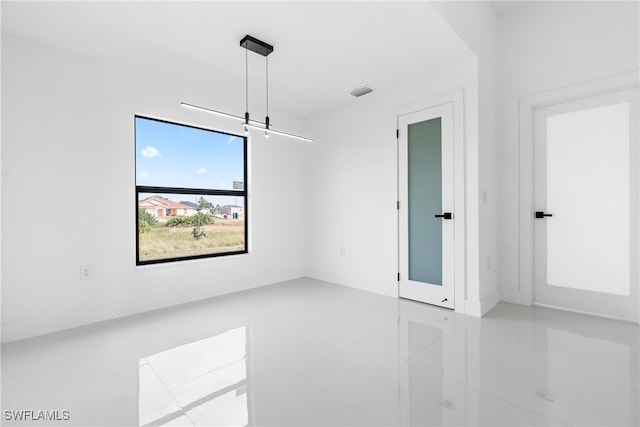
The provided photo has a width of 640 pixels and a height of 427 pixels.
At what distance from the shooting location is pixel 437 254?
3.40 meters

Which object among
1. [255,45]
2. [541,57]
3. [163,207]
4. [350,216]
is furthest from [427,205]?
[163,207]

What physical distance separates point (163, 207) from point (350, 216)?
8.13 feet

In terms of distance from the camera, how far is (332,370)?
6.77 feet

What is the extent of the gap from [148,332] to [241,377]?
1280 millimetres

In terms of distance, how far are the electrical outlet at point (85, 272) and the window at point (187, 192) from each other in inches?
18.6

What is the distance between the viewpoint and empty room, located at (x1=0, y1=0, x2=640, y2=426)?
1.88 m

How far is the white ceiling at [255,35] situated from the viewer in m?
2.33

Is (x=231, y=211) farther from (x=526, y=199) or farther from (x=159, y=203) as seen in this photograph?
(x=526, y=199)

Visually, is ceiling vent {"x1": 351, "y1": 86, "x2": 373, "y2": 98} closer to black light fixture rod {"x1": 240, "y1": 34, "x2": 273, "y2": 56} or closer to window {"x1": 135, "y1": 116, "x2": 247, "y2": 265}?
black light fixture rod {"x1": 240, "y1": 34, "x2": 273, "y2": 56}

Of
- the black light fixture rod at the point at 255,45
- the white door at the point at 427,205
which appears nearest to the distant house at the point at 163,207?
the black light fixture rod at the point at 255,45

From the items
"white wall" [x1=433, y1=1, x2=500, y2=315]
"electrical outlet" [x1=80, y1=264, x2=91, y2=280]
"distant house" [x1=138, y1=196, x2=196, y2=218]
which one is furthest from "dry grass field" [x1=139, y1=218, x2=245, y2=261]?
"white wall" [x1=433, y1=1, x2=500, y2=315]

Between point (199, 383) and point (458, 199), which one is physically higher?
point (458, 199)

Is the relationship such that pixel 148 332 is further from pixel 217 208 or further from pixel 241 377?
pixel 217 208

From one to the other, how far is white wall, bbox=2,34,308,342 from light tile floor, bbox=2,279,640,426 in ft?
1.01
